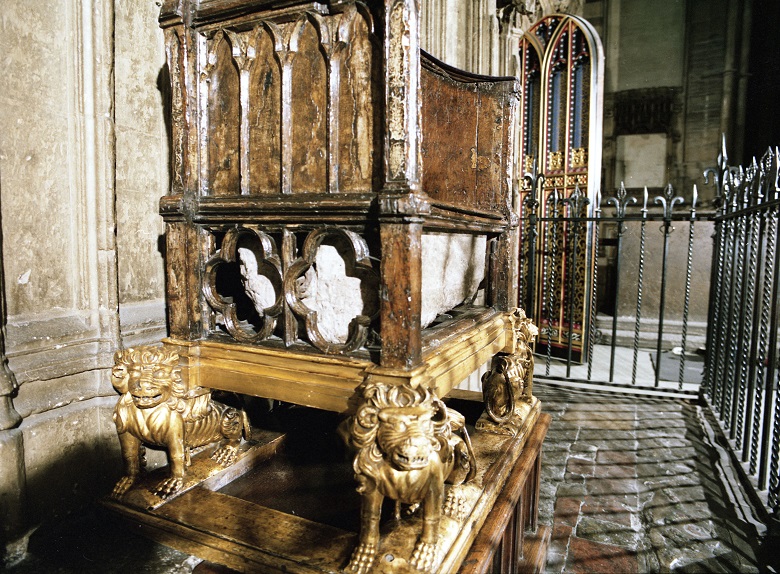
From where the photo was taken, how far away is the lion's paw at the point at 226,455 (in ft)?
5.30

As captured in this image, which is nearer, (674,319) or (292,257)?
(292,257)

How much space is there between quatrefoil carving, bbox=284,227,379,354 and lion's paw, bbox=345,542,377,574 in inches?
17.3

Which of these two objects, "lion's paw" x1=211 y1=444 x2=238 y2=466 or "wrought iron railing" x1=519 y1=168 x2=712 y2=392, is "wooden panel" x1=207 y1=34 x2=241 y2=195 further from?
"wrought iron railing" x1=519 y1=168 x2=712 y2=392

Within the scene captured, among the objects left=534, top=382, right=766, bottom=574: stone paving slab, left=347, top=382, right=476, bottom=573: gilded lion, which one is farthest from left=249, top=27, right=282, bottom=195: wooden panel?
left=534, top=382, right=766, bottom=574: stone paving slab

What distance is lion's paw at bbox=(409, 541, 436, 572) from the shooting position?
1.09 m

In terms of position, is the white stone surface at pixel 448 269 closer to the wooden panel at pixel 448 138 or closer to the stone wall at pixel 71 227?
the wooden panel at pixel 448 138

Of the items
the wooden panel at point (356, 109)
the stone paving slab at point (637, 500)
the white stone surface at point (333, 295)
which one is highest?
the wooden panel at point (356, 109)

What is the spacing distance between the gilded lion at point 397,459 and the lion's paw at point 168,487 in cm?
59

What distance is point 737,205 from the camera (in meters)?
3.68

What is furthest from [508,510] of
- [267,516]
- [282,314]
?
[282,314]

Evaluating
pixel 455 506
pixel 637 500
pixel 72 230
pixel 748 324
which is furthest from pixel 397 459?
pixel 748 324

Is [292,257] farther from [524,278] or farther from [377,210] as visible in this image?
[524,278]

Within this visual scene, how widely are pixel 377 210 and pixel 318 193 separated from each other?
0.19 m

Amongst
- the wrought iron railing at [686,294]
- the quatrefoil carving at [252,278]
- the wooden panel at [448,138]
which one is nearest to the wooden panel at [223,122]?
the quatrefoil carving at [252,278]
